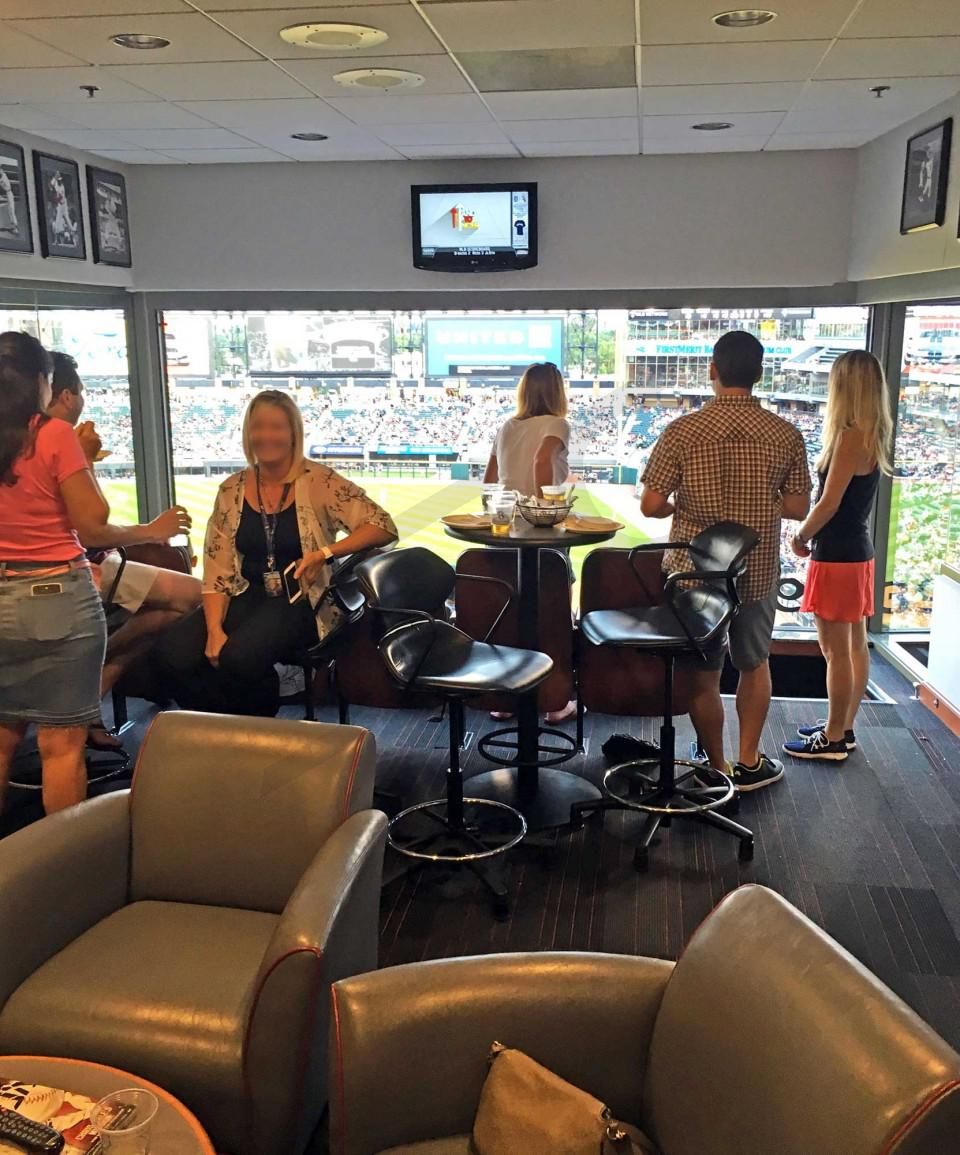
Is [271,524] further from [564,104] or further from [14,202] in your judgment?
[14,202]

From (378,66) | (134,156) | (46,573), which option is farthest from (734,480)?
(134,156)

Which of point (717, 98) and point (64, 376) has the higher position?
point (717, 98)

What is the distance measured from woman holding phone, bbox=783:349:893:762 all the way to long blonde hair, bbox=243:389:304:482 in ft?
6.76

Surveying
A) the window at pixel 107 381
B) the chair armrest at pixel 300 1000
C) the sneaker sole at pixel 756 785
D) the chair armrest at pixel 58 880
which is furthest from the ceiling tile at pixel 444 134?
the chair armrest at pixel 300 1000

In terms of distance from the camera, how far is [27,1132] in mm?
1639

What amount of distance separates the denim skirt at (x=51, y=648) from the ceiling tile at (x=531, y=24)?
6.89 ft

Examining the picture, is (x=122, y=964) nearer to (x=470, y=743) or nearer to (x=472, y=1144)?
(x=472, y=1144)

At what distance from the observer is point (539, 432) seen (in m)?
5.00

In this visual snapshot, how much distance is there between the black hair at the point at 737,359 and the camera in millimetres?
3822

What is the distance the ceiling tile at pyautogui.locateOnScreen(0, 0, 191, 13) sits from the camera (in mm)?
3107

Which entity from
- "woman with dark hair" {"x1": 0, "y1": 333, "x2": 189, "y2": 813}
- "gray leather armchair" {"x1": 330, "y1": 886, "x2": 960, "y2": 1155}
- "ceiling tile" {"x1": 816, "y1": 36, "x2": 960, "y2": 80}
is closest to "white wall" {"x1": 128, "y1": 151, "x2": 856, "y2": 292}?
"ceiling tile" {"x1": 816, "y1": 36, "x2": 960, "y2": 80}

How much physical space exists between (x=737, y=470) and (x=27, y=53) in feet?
9.55

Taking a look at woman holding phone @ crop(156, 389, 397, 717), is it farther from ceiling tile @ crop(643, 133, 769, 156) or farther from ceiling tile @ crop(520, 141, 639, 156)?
ceiling tile @ crop(643, 133, 769, 156)

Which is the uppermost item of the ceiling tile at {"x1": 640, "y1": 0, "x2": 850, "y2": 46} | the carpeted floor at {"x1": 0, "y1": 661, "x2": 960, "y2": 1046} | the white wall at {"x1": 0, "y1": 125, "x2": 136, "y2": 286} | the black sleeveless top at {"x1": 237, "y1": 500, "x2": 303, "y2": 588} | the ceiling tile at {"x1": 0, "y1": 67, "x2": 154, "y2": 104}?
the ceiling tile at {"x1": 0, "y1": 67, "x2": 154, "y2": 104}
